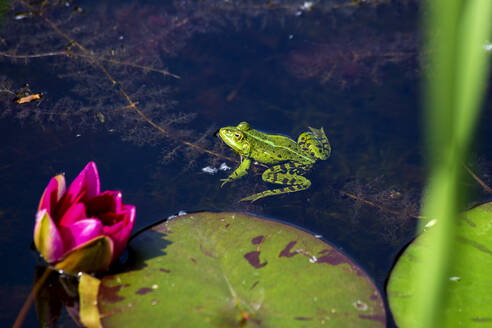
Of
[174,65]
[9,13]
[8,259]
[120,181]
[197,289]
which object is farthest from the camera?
[9,13]

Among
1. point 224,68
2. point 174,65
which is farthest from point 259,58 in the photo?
point 174,65

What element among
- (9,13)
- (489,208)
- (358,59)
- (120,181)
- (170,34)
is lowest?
(489,208)


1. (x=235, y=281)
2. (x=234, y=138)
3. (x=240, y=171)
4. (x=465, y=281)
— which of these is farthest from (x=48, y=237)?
(x=465, y=281)

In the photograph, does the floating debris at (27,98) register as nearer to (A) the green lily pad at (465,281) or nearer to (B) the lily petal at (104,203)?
(B) the lily petal at (104,203)

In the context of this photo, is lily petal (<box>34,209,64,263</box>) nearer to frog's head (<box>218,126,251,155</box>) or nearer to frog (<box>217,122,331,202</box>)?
frog (<box>217,122,331,202</box>)

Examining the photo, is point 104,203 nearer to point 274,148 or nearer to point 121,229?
point 121,229

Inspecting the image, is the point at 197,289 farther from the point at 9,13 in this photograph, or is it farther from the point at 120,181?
the point at 9,13
